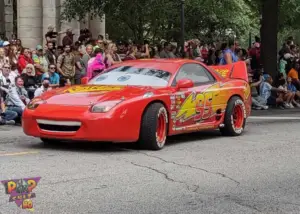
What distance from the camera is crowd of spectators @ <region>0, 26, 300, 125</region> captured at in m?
14.6

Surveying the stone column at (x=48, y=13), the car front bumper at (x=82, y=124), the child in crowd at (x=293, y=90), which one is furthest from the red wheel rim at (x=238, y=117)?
the stone column at (x=48, y=13)

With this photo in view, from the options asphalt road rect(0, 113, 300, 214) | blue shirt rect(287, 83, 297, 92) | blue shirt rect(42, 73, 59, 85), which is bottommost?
asphalt road rect(0, 113, 300, 214)

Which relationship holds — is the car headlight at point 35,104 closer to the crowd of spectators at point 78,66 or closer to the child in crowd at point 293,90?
the crowd of spectators at point 78,66

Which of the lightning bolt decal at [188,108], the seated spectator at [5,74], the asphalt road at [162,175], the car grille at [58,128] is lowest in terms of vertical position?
the asphalt road at [162,175]

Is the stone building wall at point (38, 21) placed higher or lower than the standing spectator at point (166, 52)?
higher

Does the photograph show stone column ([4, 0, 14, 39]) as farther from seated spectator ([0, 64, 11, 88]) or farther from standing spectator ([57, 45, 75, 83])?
seated spectator ([0, 64, 11, 88])

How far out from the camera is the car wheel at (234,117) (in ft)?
38.2

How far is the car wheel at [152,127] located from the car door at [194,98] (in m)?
0.43

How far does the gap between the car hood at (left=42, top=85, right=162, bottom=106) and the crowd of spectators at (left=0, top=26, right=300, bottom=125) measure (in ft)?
13.4

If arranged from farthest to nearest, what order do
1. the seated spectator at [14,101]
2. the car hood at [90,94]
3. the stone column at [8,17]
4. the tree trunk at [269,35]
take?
the stone column at [8,17]
the tree trunk at [269,35]
the seated spectator at [14,101]
the car hood at [90,94]

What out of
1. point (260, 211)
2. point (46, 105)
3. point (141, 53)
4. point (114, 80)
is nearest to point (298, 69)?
point (141, 53)

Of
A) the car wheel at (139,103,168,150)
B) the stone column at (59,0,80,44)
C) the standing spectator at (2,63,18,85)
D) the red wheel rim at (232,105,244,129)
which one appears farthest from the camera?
the stone column at (59,0,80,44)

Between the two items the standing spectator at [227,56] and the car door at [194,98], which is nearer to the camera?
the car door at [194,98]

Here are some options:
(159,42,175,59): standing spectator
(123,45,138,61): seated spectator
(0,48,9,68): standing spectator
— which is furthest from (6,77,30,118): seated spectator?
(159,42,175,59): standing spectator
